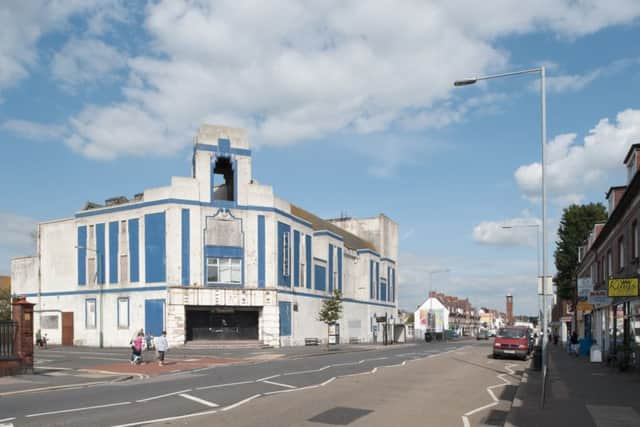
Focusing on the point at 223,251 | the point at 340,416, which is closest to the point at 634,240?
the point at 340,416

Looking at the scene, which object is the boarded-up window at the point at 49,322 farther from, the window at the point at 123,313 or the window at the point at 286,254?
the window at the point at 286,254

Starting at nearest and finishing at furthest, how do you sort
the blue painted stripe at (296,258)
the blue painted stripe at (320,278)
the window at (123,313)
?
the window at (123,313)
the blue painted stripe at (296,258)
the blue painted stripe at (320,278)

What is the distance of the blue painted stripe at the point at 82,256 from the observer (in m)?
48.0

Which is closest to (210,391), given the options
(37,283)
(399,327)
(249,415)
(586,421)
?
(249,415)

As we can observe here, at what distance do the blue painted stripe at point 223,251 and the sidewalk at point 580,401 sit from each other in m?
26.7

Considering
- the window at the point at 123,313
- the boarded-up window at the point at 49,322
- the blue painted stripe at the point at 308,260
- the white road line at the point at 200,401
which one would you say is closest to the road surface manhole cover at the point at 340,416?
the white road line at the point at 200,401

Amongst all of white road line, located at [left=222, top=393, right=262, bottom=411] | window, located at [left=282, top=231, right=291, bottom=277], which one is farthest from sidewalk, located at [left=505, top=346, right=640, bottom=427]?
window, located at [left=282, top=231, right=291, bottom=277]

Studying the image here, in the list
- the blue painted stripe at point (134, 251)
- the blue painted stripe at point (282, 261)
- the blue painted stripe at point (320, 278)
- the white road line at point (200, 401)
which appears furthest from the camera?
the blue painted stripe at point (320, 278)

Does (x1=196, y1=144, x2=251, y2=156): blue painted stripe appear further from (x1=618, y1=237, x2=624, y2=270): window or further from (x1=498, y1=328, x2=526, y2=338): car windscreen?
(x1=618, y1=237, x2=624, y2=270): window

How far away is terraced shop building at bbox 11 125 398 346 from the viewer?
43.8 metres

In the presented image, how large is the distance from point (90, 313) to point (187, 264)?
9520 mm

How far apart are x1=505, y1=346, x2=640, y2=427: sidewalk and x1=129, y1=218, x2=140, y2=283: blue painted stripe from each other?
30.2 metres

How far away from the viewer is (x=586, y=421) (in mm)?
11547

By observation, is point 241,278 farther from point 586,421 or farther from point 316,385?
point 586,421
